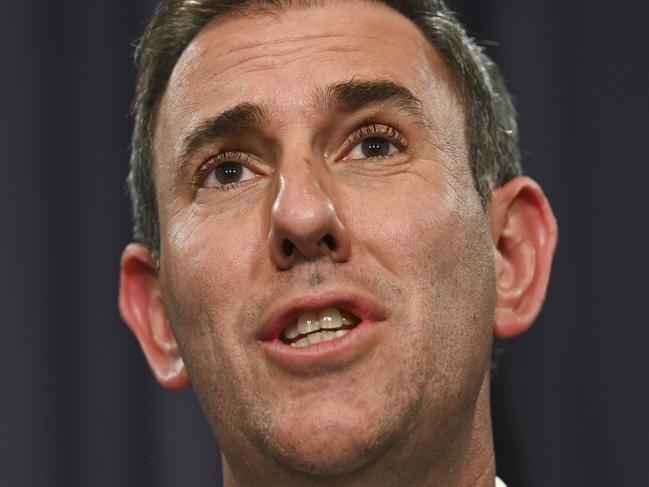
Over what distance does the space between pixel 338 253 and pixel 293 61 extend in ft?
1.09

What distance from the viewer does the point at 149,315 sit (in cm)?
173

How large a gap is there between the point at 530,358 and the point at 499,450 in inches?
7.7

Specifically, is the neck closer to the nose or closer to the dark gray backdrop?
the nose

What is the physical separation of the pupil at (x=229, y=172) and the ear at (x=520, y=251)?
42 cm

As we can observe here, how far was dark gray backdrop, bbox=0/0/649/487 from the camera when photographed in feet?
6.44

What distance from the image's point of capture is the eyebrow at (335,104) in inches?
56.2

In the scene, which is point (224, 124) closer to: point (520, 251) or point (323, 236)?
point (323, 236)

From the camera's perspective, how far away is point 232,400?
138cm

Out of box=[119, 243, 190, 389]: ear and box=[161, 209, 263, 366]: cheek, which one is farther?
box=[119, 243, 190, 389]: ear

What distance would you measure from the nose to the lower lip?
0.32ft

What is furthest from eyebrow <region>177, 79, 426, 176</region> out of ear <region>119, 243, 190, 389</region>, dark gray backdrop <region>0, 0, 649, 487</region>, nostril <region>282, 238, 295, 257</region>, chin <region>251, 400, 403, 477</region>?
dark gray backdrop <region>0, 0, 649, 487</region>

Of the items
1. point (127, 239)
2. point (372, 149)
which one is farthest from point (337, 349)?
point (127, 239)

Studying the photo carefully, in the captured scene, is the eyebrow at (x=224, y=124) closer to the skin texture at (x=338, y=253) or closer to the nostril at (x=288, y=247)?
the skin texture at (x=338, y=253)

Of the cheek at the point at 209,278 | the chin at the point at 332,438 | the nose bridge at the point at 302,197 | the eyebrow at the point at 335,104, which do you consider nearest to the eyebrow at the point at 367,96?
the eyebrow at the point at 335,104
